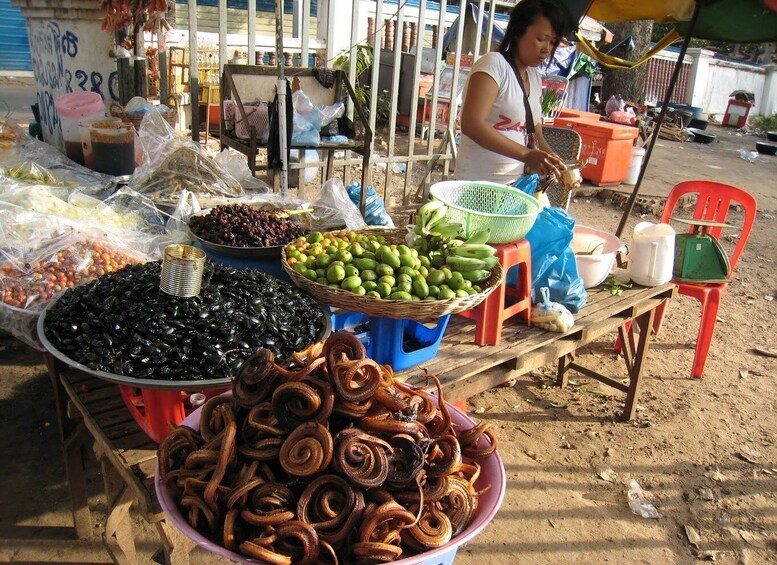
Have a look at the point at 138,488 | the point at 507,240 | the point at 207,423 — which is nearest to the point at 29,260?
the point at 138,488

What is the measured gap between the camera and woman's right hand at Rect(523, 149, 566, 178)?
3236mm

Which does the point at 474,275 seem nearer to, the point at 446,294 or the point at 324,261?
the point at 446,294

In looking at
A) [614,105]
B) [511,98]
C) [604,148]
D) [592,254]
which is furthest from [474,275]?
[614,105]

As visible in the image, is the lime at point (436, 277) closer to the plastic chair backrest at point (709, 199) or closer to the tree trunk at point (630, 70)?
the plastic chair backrest at point (709, 199)

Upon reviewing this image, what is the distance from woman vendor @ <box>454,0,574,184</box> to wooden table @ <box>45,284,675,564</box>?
0.90 meters

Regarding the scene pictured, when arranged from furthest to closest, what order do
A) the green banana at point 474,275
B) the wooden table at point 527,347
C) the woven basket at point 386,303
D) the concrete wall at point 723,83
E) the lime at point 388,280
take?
the concrete wall at point 723,83
the wooden table at point 527,347
the green banana at point 474,275
the lime at point 388,280
the woven basket at point 386,303

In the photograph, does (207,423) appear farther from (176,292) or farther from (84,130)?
(84,130)

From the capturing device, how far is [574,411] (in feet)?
13.7

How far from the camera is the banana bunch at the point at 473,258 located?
240cm

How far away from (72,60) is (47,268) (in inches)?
125

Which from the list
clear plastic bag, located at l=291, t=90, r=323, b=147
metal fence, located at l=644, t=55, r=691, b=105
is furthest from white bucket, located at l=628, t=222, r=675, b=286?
metal fence, located at l=644, t=55, r=691, b=105

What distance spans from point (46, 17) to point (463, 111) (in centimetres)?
399

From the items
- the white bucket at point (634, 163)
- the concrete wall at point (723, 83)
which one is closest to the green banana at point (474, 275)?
the white bucket at point (634, 163)

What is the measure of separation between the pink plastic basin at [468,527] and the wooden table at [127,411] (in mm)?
364
